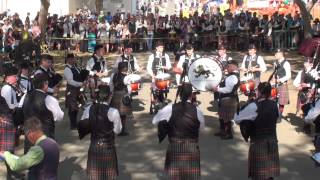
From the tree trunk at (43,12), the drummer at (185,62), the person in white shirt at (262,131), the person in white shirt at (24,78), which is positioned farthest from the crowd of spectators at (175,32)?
the person in white shirt at (262,131)

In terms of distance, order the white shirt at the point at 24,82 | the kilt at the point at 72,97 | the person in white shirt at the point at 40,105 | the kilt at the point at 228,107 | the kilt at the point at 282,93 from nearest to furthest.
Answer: the person in white shirt at the point at 40,105 → the white shirt at the point at 24,82 → the kilt at the point at 228,107 → the kilt at the point at 72,97 → the kilt at the point at 282,93

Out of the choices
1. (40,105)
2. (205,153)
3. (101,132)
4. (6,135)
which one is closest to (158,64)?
(205,153)

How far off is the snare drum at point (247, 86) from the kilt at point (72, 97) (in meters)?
3.11

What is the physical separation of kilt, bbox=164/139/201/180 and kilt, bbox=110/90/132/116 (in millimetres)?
3812

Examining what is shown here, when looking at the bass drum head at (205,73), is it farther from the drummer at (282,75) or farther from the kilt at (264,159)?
the kilt at (264,159)

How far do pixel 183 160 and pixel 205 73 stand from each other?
384 cm

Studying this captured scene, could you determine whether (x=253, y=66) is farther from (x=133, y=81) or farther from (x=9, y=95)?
(x=9, y=95)

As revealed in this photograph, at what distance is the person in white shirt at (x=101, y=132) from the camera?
20.5 feet

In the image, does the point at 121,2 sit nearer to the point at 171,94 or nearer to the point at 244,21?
the point at 244,21

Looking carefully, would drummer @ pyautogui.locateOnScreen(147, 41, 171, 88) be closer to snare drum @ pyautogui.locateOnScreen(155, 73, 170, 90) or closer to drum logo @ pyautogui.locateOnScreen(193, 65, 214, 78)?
snare drum @ pyautogui.locateOnScreen(155, 73, 170, 90)

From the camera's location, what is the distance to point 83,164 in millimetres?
8531

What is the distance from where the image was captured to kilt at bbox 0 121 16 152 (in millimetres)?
7355

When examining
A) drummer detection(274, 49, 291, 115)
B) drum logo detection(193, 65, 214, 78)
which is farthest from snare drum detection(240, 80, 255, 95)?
drum logo detection(193, 65, 214, 78)

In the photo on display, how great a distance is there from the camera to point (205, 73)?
9945 millimetres
